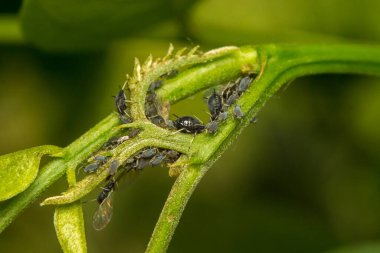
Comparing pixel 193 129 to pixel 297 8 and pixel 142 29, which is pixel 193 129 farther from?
pixel 297 8

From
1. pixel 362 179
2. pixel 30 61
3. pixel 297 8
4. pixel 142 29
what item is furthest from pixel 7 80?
pixel 362 179

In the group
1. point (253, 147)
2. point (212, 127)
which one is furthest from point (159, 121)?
point (253, 147)

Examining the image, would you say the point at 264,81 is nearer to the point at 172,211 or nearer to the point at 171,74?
the point at 171,74

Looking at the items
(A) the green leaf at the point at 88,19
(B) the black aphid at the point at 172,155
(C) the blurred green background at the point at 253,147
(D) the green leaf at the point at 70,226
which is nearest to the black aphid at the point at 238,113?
(B) the black aphid at the point at 172,155

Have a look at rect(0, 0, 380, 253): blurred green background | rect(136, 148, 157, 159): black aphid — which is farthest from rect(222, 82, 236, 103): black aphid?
rect(0, 0, 380, 253): blurred green background

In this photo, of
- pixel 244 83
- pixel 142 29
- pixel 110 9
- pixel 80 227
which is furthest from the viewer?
pixel 142 29

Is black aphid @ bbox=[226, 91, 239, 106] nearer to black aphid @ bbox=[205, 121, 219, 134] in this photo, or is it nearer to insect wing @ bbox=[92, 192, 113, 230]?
black aphid @ bbox=[205, 121, 219, 134]

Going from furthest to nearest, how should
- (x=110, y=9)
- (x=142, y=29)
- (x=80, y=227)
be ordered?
1. (x=142, y=29)
2. (x=110, y=9)
3. (x=80, y=227)
